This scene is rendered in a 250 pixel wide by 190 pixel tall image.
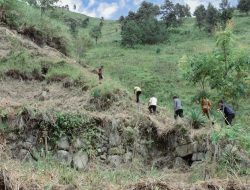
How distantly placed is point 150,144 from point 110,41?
4373 centimetres

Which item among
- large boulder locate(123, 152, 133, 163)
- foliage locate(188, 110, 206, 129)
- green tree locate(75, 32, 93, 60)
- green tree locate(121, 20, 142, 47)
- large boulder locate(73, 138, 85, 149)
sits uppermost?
green tree locate(121, 20, 142, 47)

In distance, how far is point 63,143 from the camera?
14828mm

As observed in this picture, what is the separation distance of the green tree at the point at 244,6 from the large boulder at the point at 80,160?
53657mm

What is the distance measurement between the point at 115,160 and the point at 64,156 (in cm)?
167

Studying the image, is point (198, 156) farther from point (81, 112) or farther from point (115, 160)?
point (81, 112)

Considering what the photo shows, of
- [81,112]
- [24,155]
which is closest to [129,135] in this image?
[81,112]

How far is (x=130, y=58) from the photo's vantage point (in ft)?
148

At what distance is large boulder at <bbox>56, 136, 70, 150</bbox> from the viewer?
14.8m

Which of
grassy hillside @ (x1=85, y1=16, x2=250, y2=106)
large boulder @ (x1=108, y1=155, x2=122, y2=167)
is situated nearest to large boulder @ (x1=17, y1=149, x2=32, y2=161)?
large boulder @ (x1=108, y1=155, x2=122, y2=167)

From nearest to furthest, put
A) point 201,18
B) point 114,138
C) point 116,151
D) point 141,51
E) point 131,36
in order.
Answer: point 116,151
point 114,138
point 141,51
point 131,36
point 201,18

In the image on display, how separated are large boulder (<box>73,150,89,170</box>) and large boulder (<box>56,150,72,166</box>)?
152 mm

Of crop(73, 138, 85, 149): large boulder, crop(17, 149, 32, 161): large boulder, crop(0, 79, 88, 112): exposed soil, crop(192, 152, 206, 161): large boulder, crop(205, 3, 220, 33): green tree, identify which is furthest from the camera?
crop(205, 3, 220, 33): green tree

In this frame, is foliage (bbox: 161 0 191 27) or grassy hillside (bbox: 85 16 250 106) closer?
grassy hillside (bbox: 85 16 250 106)

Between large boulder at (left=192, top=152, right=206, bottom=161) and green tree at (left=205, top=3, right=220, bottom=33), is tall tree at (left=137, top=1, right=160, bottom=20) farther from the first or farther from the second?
large boulder at (left=192, top=152, right=206, bottom=161)
